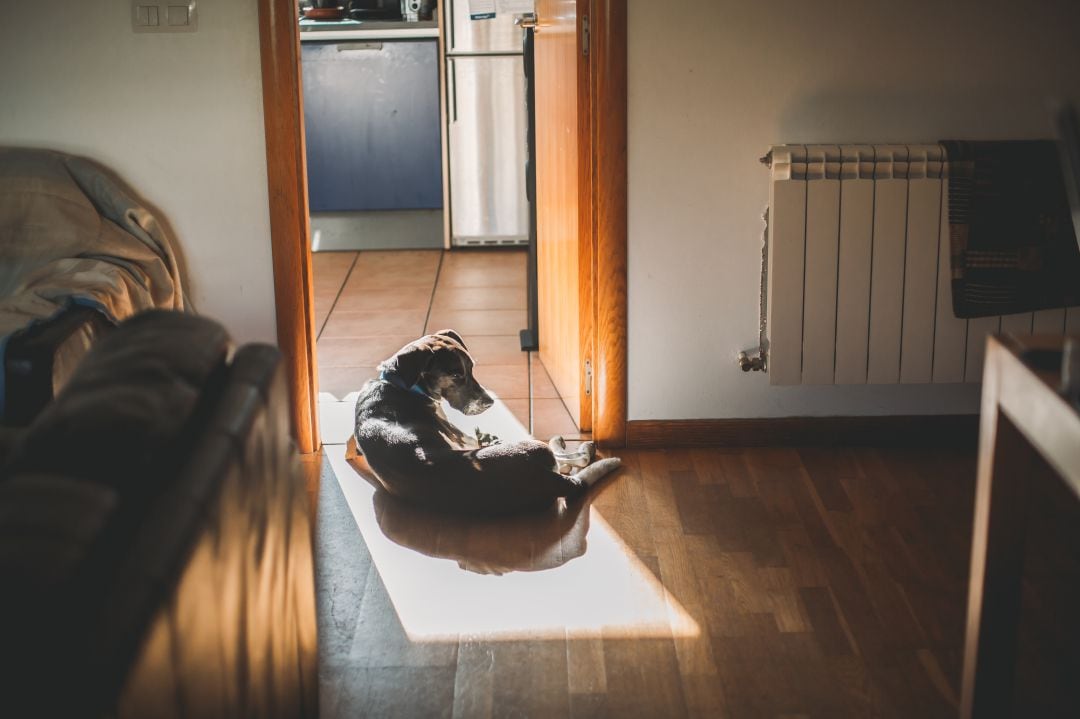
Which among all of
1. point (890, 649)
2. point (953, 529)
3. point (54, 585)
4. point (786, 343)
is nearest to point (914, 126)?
point (786, 343)

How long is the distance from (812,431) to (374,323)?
6.32 ft

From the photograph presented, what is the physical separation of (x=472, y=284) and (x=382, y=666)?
3.12m

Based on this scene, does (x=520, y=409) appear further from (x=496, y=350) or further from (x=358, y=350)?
(x=358, y=350)

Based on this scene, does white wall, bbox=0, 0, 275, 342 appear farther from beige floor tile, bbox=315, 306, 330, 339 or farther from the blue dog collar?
beige floor tile, bbox=315, 306, 330, 339

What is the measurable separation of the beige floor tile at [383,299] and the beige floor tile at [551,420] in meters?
1.25

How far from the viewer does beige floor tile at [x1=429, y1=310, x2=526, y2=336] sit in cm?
450

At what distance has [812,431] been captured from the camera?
333 cm

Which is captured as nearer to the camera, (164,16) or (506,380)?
(164,16)

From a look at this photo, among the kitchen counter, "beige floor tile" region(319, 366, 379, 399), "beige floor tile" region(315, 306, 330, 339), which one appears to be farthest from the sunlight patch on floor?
the kitchen counter

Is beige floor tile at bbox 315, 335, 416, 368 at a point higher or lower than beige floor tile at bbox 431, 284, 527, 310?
lower

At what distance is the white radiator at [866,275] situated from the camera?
299 centimetres

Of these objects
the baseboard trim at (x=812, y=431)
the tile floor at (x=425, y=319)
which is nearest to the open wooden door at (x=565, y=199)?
the tile floor at (x=425, y=319)

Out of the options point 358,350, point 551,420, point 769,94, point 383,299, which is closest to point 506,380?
point 551,420

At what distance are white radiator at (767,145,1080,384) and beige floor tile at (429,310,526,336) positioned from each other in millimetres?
1591
